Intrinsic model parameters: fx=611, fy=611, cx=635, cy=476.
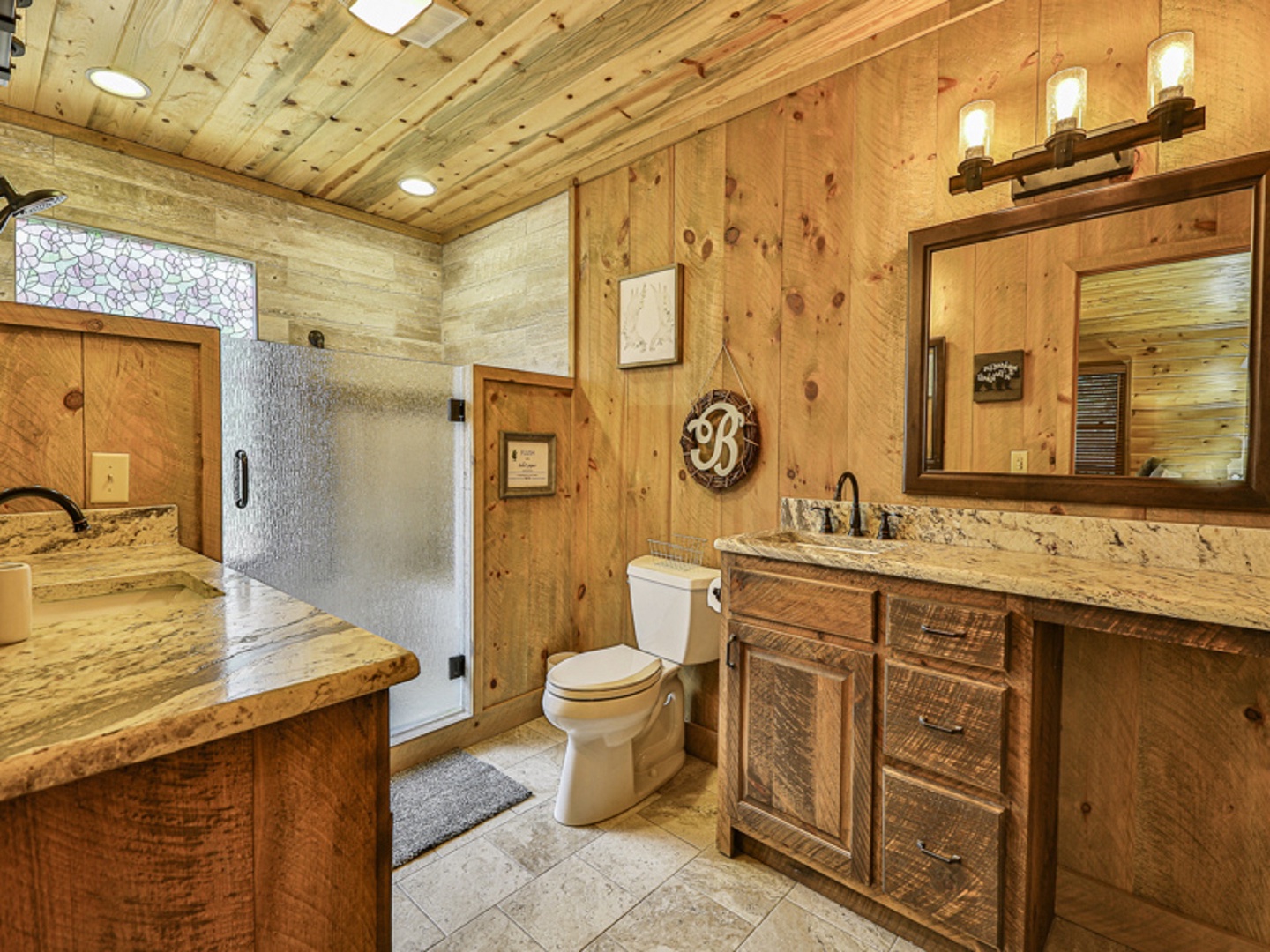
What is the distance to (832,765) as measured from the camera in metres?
1.59

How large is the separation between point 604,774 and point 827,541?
1.06m

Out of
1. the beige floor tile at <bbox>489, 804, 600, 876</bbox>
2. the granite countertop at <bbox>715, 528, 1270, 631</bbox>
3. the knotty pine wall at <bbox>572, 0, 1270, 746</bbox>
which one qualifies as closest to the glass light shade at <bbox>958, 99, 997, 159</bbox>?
the knotty pine wall at <bbox>572, 0, 1270, 746</bbox>

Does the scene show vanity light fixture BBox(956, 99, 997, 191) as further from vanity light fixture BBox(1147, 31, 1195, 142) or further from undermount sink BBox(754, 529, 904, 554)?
undermount sink BBox(754, 529, 904, 554)

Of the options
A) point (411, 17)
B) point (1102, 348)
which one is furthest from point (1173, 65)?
point (411, 17)

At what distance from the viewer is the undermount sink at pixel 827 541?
5.86ft

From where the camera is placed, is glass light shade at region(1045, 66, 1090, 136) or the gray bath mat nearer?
glass light shade at region(1045, 66, 1090, 136)

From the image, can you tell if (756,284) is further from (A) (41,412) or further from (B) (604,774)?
(A) (41,412)

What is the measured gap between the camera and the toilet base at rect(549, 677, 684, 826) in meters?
1.98

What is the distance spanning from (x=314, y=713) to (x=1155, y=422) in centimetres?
190

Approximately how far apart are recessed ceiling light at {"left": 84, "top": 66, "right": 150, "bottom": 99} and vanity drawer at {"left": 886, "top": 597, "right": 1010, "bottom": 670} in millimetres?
3023

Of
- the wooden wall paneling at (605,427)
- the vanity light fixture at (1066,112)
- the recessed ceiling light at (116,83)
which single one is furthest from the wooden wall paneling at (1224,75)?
the recessed ceiling light at (116,83)

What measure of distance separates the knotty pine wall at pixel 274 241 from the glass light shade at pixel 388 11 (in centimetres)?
148

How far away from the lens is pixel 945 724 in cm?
140

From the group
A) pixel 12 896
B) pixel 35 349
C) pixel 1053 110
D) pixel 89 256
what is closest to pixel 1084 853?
pixel 1053 110
